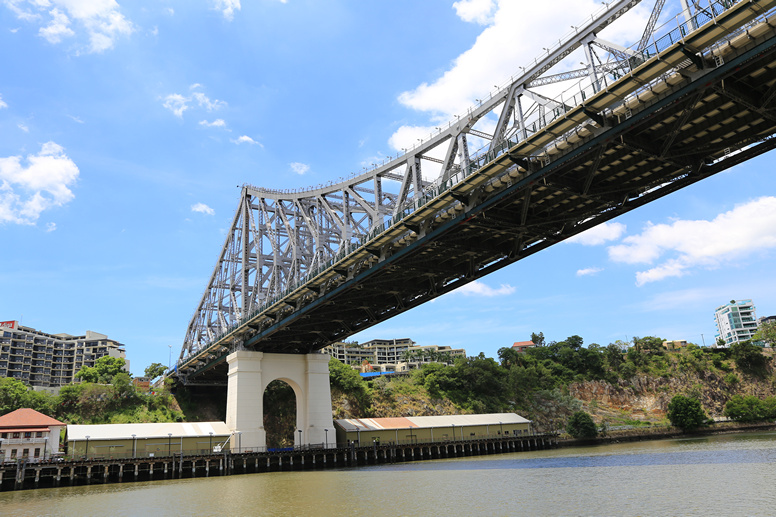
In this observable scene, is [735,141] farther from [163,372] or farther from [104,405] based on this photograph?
[163,372]

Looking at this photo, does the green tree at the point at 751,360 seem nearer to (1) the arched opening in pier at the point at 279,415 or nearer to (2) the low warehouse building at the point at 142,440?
(1) the arched opening in pier at the point at 279,415

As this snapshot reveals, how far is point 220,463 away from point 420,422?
26.8 meters

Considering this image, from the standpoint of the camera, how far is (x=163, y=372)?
100000mm

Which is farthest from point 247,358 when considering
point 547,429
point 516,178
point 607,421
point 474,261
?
point 607,421

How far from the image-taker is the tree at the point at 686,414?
9056cm

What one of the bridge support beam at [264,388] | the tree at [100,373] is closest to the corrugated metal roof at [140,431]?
the bridge support beam at [264,388]

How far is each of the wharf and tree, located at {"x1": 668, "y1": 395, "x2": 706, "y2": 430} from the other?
3580cm

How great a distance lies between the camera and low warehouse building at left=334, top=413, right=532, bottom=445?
65.6m

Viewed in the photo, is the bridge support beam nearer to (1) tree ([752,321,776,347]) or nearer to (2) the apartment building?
(2) the apartment building

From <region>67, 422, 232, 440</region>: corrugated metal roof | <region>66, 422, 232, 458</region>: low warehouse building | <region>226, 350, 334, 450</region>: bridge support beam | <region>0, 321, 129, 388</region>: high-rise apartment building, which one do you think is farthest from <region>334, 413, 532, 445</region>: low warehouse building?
<region>0, 321, 129, 388</region>: high-rise apartment building

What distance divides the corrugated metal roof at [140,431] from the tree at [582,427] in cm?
5201

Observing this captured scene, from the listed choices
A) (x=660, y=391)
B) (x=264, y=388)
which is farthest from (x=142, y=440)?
(x=660, y=391)

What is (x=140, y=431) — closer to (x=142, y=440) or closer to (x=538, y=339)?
(x=142, y=440)

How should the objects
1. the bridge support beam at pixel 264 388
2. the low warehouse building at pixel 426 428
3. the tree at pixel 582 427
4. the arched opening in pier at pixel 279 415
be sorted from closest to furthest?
the bridge support beam at pixel 264 388 → the low warehouse building at pixel 426 428 → the arched opening in pier at pixel 279 415 → the tree at pixel 582 427
